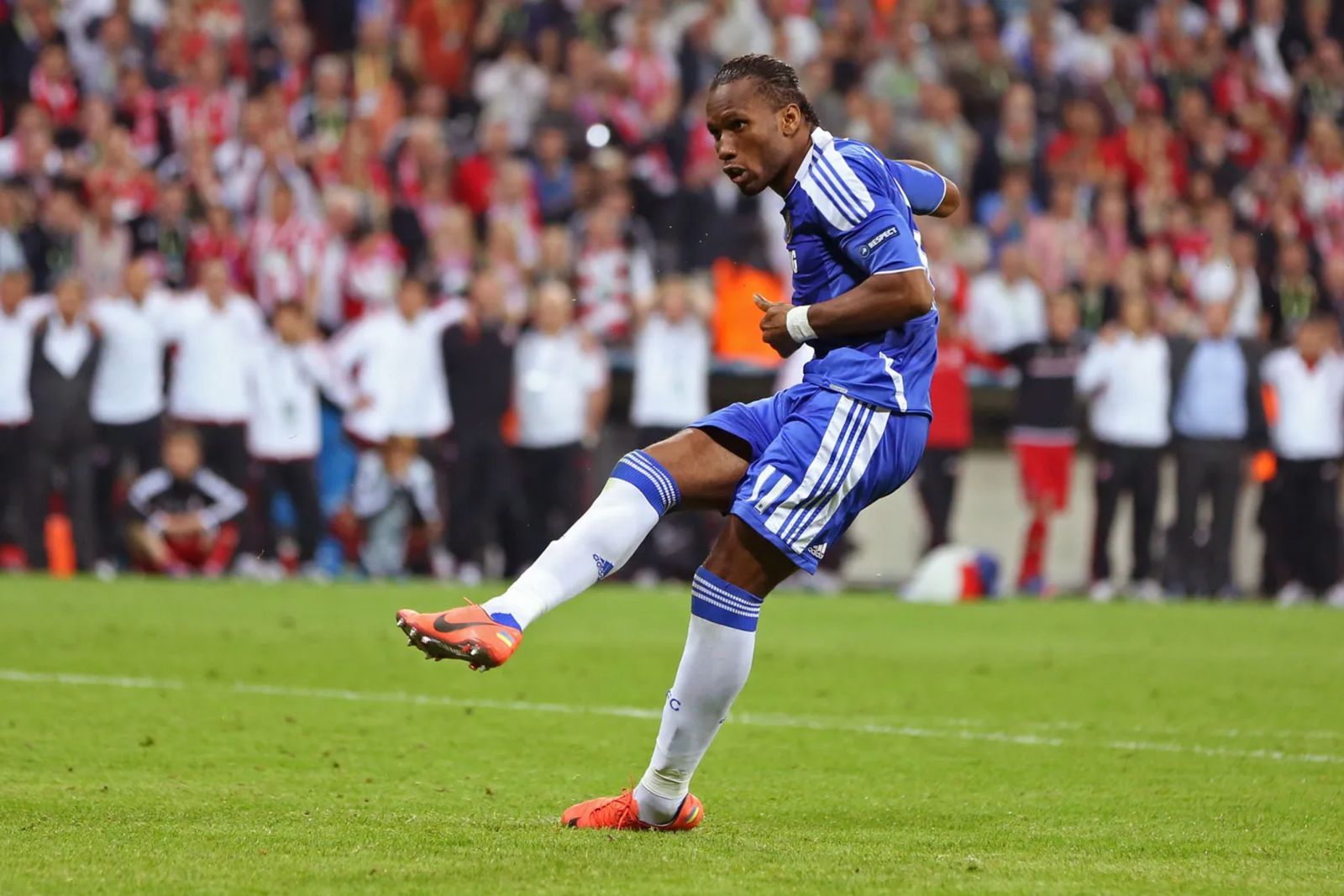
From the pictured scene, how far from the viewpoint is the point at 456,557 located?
16.3 meters

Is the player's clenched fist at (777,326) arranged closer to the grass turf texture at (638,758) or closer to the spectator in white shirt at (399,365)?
the grass turf texture at (638,758)

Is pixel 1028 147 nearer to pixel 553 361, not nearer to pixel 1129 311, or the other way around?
pixel 1129 311

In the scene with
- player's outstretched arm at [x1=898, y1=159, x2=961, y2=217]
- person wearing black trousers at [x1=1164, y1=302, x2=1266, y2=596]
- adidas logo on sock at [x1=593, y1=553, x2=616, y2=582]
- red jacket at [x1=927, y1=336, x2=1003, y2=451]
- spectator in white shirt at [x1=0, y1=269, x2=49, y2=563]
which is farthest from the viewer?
person wearing black trousers at [x1=1164, y1=302, x2=1266, y2=596]

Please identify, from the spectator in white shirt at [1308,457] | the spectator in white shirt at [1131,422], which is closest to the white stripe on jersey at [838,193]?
the spectator in white shirt at [1131,422]

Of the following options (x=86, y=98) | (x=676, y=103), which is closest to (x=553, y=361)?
(x=676, y=103)

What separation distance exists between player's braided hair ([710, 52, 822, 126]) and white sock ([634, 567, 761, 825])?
1.34 metres

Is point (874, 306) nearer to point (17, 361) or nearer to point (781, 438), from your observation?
point (781, 438)

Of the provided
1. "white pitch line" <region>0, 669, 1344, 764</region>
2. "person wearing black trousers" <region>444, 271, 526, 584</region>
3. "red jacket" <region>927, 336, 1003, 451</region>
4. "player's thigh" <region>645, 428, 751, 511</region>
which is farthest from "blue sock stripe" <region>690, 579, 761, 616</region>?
"red jacket" <region>927, 336, 1003, 451</region>

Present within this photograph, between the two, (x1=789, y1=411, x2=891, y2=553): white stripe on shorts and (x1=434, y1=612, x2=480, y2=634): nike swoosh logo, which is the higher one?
(x1=789, y1=411, x2=891, y2=553): white stripe on shorts

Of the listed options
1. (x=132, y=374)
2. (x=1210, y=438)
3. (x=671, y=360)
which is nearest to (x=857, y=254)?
(x=671, y=360)

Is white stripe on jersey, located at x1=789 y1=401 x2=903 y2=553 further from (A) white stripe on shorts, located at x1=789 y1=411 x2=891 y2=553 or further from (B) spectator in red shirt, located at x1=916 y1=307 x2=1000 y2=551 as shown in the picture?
(B) spectator in red shirt, located at x1=916 y1=307 x2=1000 y2=551

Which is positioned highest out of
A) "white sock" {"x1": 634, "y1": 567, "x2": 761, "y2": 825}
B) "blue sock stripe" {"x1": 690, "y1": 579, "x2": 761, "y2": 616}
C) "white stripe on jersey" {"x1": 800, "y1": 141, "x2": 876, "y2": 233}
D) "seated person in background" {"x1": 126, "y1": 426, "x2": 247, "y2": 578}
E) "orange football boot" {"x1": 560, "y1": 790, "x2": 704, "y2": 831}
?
"white stripe on jersey" {"x1": 800, "y1": 141, "x2": 876, "y2": 233}

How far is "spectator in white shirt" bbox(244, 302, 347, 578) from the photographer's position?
15914 millimetres

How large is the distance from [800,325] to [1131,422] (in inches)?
462
